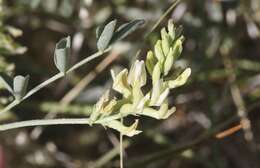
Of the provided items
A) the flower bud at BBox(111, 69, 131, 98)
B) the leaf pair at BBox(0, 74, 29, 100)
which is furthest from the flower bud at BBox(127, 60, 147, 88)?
the leaf pair at BBox(0, 74, 29, 100)

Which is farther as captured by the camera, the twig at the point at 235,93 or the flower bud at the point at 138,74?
the twig at the point at 235,93

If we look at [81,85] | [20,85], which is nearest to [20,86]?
[20,85]

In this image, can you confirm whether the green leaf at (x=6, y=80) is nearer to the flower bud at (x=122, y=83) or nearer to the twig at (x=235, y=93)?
the flower bud at (x=122, y=83)

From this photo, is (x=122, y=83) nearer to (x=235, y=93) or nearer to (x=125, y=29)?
(x=125, y=29)

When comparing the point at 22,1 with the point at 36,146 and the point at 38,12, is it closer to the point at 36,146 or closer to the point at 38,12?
the point at 38,12

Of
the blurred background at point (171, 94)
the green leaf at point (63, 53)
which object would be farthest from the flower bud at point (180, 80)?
the blurred background at point (171, 94)

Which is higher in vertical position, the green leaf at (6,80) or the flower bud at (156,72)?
the green leaf at (6,80)

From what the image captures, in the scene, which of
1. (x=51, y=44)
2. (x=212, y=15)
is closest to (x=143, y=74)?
(x=212, y=15)
